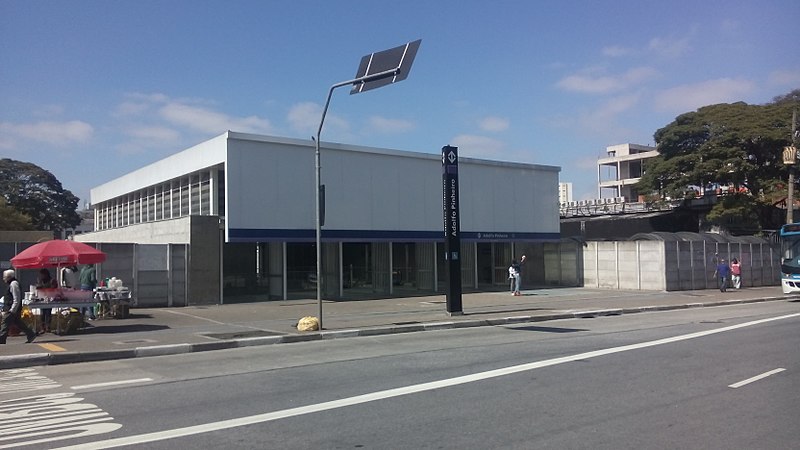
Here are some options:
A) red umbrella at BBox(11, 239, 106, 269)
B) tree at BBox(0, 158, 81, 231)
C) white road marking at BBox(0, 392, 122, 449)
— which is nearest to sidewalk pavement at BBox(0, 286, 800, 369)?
red umbrella at BBox(11, 239, 106, 269)

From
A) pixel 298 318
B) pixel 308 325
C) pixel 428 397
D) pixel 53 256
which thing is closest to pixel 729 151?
pixel 298 318

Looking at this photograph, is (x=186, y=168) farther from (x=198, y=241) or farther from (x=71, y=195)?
(x=71, y=195)

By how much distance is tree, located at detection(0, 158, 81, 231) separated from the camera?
6750 centimetres

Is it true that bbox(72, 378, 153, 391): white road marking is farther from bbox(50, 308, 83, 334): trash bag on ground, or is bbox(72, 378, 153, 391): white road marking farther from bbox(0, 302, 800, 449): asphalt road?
bbox(50, 308, 83, 334): trash bag on ground

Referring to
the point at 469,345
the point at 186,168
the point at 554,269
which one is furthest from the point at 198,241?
the point at 554,269

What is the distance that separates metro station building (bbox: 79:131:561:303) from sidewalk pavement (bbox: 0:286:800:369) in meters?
2.42

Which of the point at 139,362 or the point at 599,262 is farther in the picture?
the point at 599,262

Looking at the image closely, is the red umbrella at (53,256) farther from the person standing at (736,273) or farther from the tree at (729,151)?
the tree at (729,151)

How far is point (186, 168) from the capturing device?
28.2m

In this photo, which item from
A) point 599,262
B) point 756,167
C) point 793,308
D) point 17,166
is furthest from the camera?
point 17,166

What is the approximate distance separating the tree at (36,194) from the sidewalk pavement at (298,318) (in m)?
55.7

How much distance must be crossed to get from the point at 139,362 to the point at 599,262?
26.9 meters

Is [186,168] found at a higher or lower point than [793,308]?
higher

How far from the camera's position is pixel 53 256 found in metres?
15.9
